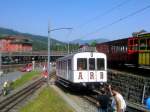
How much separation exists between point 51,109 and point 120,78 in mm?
8843

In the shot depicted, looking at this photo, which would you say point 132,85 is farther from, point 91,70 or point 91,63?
point 91,63

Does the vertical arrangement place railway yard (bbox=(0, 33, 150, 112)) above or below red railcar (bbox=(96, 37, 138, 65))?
below

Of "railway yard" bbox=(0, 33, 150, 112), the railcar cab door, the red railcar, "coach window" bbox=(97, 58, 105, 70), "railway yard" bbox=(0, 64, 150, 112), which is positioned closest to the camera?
"railway yard" bbox=(0, 64, 150, 112)

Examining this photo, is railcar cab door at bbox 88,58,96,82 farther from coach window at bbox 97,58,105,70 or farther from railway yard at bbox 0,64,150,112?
railway yard at bbox 0,64,150,112

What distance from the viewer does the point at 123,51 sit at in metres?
37.1

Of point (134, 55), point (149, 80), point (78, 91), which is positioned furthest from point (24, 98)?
point (149, 80)

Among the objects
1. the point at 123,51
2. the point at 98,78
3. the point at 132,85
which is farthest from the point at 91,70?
the point at 123,51

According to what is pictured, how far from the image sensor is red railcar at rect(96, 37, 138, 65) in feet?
112

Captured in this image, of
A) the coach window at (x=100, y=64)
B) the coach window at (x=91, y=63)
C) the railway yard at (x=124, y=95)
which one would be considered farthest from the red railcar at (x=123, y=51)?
the coach window at (x=91, y=63)

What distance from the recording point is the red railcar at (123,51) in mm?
34284

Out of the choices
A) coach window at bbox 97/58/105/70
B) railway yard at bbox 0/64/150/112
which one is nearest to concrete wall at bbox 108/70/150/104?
railway yard at bbox 0/64/150/112

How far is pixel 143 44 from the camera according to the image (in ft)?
105

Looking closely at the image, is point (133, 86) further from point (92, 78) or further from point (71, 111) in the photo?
point (71, 111)

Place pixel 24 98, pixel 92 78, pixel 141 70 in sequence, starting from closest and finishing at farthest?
pixel 92 78 → pixel 141 70 → pixel 24 98
